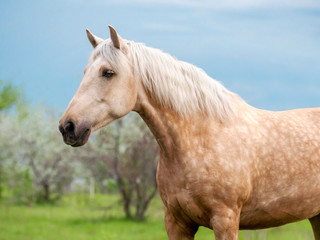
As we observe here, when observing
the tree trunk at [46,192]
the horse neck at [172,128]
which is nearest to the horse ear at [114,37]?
the horse neck at [172,128]

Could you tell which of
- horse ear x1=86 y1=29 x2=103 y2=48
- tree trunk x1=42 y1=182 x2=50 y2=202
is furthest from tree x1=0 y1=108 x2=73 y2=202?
horse ear x1=86 y1=29 x2=103 y2=48

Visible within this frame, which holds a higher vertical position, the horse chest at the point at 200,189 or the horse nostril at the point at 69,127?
the horse nostril at the point at 69,127

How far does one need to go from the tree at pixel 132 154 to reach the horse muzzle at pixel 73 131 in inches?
525

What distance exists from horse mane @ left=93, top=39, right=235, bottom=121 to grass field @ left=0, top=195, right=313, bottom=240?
10.2 m

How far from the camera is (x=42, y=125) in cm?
2552

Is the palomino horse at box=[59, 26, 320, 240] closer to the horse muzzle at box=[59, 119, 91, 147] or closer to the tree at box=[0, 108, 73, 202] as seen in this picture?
the horse muzzle at box=[59, 119, 91, 147]

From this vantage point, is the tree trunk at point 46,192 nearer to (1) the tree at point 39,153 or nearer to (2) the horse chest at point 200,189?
(1) the tree at point 39,153

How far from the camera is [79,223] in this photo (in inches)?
774

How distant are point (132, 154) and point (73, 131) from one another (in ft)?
46.0

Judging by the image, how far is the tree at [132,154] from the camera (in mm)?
16984

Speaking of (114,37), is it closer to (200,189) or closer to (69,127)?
(69,127)

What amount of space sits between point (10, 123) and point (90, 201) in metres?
7.24

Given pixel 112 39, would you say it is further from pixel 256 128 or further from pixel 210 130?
pixel 256 128

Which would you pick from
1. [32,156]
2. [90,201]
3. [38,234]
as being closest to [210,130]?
[38,234]
